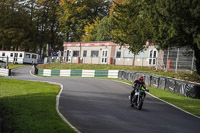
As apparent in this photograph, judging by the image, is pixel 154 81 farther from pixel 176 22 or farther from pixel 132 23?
pixel 132 23

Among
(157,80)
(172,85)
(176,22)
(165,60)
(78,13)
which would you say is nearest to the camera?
(176,22)

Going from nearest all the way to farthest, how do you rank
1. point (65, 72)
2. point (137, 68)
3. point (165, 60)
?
point (165, 60), point (137, 68), point (65, 72)

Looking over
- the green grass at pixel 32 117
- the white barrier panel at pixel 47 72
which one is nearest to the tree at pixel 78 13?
the white barrier panel at pixel 47 72

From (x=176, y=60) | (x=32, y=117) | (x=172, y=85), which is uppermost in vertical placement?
(x=176, y=60)

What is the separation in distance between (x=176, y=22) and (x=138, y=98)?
10322mm

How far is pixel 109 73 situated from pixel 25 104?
23188mm

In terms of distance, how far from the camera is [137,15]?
1291 inches

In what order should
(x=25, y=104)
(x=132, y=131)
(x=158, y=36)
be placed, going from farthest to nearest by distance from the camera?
(x=158, y=36) < (x=25, y=104) < (x=132, y=131)

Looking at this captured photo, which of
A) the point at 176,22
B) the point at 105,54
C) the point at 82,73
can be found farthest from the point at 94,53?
the point at 176,22

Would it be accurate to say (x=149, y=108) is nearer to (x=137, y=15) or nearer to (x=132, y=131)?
(x=132, y=131)

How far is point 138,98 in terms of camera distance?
14.4 metres

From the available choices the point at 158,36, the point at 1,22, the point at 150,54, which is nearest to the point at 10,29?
the point at 1,22

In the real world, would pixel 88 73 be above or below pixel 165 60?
below

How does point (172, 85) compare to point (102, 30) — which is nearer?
point (172, 85)
